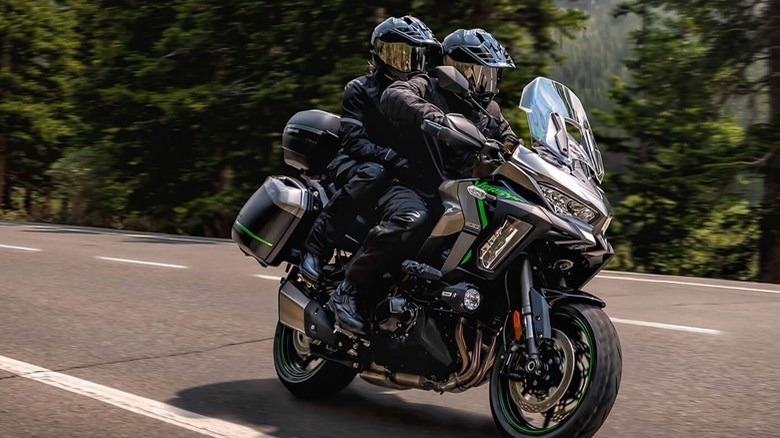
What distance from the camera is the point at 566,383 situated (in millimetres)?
4281

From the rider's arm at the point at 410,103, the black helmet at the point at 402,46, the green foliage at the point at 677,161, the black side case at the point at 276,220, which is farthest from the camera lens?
the green foliage at the point at 677,161

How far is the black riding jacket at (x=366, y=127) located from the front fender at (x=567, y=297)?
41.3 inches

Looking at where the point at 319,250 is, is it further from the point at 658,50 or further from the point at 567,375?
the point at 658,50

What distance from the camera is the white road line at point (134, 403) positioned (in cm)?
489

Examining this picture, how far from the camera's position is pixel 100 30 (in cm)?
2220

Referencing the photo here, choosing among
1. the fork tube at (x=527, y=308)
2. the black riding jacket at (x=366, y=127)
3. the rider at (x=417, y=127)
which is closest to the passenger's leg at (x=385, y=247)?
the rider at (x=417, y=127)

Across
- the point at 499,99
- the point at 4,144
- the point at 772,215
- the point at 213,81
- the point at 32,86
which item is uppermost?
the point at 499,99

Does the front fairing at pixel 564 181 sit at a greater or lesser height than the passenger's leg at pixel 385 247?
greater

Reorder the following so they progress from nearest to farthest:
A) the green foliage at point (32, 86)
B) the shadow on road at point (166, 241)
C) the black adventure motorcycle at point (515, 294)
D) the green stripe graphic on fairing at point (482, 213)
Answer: the black adventure motorcycle at point (515, 294)
the green stripe graphic on fairing at point (482, 213)
the shadow on road at point (166, 241)
the green foliage at point (32, 86)

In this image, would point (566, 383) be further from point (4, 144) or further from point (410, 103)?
point (4, 144)

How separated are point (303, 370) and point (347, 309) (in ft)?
2.28

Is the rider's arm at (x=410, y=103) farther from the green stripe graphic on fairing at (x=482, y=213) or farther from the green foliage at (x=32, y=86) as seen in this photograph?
the green foliage at (x=32, y=86)

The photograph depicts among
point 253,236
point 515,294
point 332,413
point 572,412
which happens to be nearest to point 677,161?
point 253,236

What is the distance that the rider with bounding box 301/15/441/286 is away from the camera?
5188 millimetres
